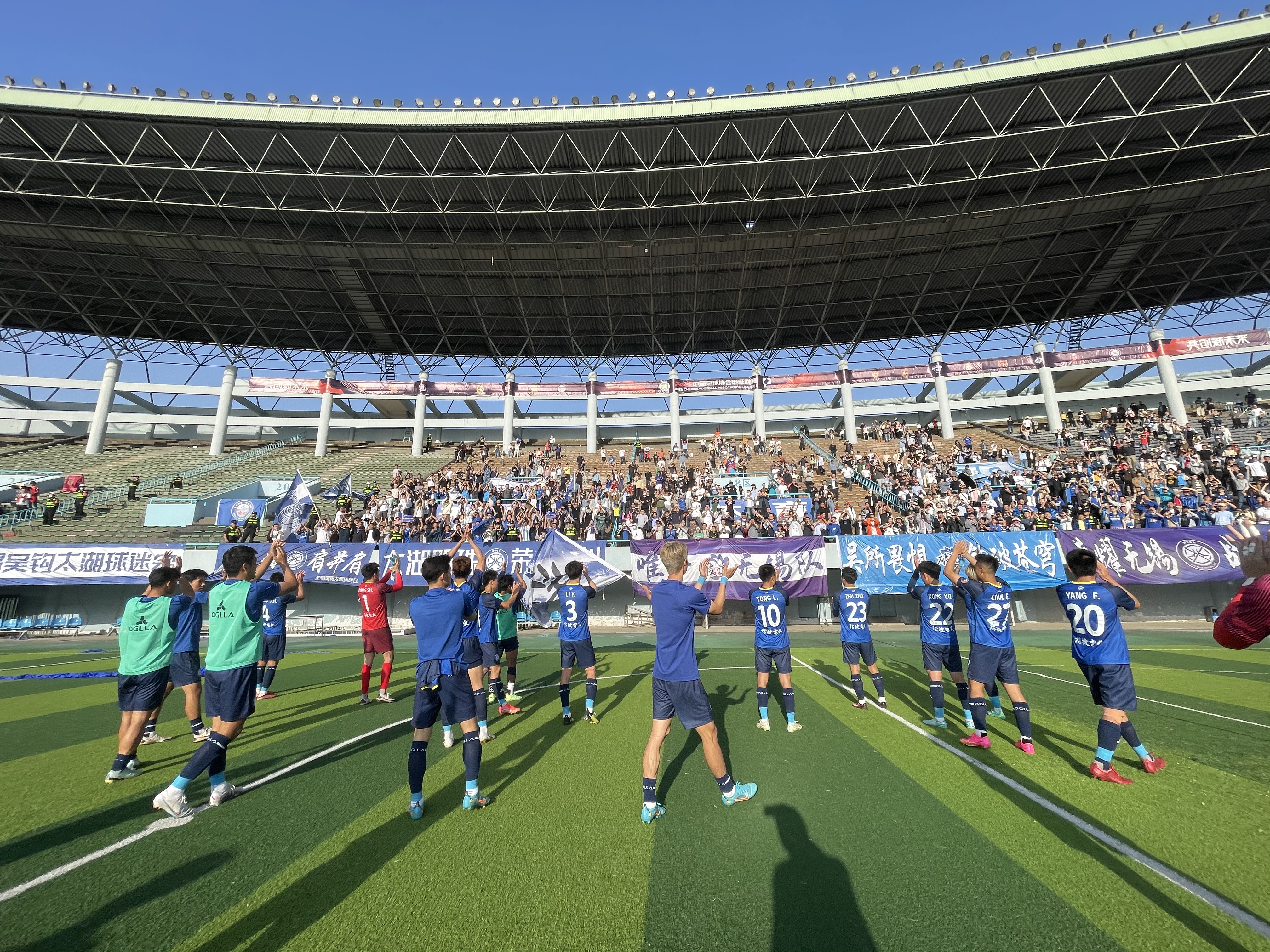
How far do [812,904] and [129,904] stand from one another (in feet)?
14.2

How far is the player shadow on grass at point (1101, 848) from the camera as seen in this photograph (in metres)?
2.86

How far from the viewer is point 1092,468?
76.9ft

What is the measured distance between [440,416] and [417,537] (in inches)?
817

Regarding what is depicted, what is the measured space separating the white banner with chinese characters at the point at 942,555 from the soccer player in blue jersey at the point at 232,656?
17102 mm

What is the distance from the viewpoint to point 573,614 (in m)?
7.73

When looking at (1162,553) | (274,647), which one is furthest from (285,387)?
(1162,553)

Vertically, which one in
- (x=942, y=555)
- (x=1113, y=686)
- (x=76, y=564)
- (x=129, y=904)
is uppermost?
(x=76, y=564)

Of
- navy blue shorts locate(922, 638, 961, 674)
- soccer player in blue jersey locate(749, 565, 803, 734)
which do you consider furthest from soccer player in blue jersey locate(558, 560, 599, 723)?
navy blue shorts locate(922, 638, 961, 674)

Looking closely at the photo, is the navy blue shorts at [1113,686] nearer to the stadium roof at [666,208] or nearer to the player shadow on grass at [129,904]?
the player shadow on grass at [129,904]

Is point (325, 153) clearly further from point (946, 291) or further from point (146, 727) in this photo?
point (946, 291)

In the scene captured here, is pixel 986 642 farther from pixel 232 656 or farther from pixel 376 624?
pixel 376 624

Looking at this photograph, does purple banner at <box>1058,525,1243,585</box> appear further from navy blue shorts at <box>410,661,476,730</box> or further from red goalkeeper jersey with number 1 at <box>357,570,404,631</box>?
red goalkeeper jersey with number 1 at <box>357,570,404,631</box>

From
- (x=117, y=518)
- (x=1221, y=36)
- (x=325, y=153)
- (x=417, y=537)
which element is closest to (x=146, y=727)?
(x=417, y=537)

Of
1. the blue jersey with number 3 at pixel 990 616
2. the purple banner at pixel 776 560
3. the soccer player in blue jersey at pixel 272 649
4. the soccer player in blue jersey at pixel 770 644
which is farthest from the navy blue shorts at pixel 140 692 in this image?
the purple banner at pixel 776 560
